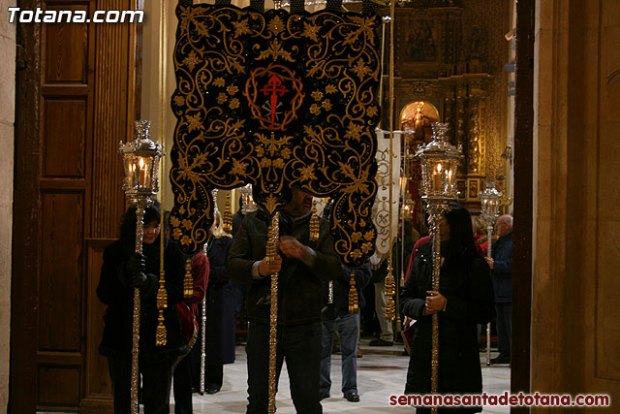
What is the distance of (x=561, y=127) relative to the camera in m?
4.56

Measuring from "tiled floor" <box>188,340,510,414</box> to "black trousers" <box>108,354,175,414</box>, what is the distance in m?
2.00

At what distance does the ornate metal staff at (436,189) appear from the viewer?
4883 millimetres

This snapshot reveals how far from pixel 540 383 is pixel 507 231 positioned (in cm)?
529

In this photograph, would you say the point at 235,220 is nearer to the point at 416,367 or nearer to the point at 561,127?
the point at 416,367

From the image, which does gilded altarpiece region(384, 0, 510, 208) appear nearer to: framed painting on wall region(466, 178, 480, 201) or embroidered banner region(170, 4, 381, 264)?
framed painting on wall region(466, 178, 480, 201)

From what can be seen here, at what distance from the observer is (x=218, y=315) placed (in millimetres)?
7973

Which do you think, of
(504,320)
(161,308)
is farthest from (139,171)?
(504,320)

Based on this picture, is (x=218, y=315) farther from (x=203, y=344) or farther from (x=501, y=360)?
(x=501, y=360)

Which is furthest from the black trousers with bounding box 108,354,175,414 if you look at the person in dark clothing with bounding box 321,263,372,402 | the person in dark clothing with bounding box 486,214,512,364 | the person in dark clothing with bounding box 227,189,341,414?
the person in dark clothing with bounding box 486,214,512,364

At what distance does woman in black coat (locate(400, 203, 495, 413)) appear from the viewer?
488 cm

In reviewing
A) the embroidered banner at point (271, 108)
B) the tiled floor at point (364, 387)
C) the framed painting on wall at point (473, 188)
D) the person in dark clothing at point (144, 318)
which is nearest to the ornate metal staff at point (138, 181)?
the person in dark clothing at point (144, 318)

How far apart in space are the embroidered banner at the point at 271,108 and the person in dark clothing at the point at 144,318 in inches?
26.4

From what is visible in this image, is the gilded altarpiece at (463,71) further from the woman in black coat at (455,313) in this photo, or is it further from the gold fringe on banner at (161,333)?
the gold fringe on banner at (161,333)

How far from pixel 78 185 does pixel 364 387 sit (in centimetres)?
330
